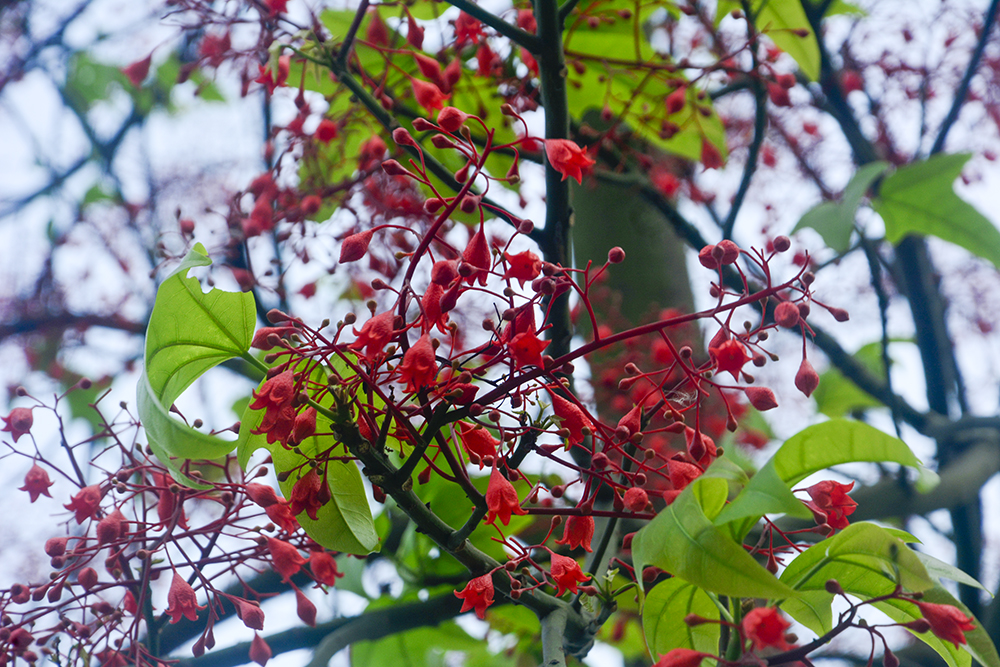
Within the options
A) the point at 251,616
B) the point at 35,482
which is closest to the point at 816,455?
the point at 251,616

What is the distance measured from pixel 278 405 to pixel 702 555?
32 cm

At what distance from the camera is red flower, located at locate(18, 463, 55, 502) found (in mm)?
844

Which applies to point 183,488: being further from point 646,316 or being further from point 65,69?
point 65,69

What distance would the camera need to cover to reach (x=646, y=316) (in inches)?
69.0

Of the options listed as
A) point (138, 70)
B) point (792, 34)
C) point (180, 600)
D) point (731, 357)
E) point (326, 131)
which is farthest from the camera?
point (138, 70)

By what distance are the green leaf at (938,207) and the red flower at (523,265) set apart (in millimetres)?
868

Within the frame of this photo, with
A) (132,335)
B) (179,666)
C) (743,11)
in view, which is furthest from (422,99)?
(132,335)

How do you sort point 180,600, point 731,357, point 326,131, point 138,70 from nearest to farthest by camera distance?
point 731,357 < point 180,600 < point 326,131 < point 138,70

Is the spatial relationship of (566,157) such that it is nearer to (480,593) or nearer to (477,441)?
(477,441)

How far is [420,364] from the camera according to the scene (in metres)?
0.56

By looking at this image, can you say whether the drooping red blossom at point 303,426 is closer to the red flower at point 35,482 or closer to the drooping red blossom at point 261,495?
the drooping red blossom at point 261,495

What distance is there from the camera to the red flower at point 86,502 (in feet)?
2.50

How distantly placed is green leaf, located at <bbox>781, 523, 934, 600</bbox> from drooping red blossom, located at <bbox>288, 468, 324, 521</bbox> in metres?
0.37

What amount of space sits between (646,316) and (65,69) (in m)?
2.20
